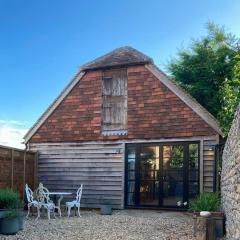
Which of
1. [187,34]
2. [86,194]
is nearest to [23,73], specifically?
[86,194]

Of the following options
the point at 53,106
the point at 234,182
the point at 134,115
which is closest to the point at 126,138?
the point at 134,115

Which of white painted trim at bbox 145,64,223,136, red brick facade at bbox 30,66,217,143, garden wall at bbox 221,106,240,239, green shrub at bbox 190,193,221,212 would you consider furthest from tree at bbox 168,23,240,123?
garden wall at bbox 221,106,240,239

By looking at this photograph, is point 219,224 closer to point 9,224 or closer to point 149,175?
point 9,224

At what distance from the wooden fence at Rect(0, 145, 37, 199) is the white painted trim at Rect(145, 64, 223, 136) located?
16.1 ft

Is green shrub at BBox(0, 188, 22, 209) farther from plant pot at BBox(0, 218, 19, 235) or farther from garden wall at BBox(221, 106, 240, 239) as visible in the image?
garden wall at BBox(221, 106, 240, 239)

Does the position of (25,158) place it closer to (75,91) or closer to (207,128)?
(75,91)

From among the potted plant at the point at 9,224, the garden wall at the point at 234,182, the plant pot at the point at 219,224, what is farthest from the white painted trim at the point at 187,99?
the potted plant at the point at 9,224

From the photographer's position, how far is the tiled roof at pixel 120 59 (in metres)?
13.1

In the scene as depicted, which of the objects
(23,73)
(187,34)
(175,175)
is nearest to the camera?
(175,175)

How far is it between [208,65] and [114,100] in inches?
206

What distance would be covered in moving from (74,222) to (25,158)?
3896 mm

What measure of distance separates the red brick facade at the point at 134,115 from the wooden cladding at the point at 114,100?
0.18 m

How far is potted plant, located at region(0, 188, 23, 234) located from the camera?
7.80 meters

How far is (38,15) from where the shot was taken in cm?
1255
